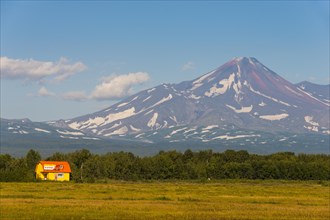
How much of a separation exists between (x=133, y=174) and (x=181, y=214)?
98729 mm

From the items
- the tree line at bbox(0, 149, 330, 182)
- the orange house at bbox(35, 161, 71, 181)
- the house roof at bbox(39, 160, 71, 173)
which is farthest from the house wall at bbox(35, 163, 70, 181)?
the tree line at bbox(0, 149, 330, 182)

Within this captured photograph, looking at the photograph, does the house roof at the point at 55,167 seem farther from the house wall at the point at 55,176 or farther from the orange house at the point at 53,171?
the house wall at the point at 55,176

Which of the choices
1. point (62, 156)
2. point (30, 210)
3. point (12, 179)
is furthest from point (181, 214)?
point (62, 156)

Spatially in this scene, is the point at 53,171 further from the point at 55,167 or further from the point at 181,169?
the point at 181,169

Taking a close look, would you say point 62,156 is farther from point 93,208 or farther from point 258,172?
point 93,208

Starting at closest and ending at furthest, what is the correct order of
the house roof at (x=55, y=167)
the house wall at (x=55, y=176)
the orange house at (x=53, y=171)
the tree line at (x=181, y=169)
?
the house wall at (x=55, y=176) < the orange house at (x=53, y=171) < the house roof at (x=55, y=167) < the tree line at (x=181, y=169)

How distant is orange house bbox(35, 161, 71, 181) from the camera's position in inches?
5241

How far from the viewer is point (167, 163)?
142 metres

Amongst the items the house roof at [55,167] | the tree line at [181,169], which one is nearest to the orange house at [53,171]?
the house roof at [55,167]

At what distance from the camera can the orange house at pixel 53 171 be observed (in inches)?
5241

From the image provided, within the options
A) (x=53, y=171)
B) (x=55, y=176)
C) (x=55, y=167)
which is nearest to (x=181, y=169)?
(x=55, y=167)

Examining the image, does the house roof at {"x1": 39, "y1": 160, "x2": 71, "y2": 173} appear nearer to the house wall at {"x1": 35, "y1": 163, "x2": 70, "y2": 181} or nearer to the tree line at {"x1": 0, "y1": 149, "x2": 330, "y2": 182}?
the house wall at {"x1": 35, "y1": 163, "x2": 70, "y2": 181}

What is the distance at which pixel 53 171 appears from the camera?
13438 centimetres

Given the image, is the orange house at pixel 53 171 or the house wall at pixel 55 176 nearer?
the house wall at pixel 55 176
